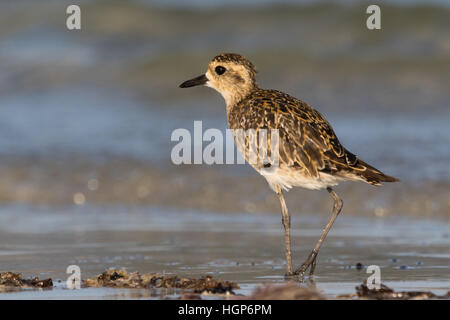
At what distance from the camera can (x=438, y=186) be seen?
9703 mm

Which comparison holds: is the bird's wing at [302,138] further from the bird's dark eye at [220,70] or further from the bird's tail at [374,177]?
the bird's dark eye at [220,70]

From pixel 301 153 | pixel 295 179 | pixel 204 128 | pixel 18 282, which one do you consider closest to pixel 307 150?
pixel 301 153

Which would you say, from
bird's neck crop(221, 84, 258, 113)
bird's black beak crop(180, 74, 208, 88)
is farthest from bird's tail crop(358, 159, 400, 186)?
bird's black beak crop(180, 74, 208, 88)

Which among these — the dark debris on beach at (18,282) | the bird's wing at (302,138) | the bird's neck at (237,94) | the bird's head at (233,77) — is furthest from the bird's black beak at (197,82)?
the dark debris on beach at (18,282)

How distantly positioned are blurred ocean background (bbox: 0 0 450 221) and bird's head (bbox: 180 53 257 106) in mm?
2483

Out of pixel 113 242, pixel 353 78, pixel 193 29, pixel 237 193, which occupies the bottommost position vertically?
pixel 113 242

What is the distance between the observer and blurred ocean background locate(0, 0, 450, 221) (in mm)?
10586

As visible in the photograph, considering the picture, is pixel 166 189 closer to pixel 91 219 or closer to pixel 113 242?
pixel 91 219

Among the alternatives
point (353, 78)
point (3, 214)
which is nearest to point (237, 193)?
point (3, 214)

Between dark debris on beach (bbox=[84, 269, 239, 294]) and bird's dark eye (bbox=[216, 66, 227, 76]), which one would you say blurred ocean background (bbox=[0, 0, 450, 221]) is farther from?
dark debris on beach (bbox=[84, 269, 239, 294])

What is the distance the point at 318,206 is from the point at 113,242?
2.66 metres

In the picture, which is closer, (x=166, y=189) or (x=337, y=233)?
(x=337, y=233)

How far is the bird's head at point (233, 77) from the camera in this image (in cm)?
779

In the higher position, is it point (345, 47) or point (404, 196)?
point (345, 47)
